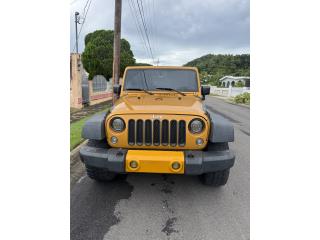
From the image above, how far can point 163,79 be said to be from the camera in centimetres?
453

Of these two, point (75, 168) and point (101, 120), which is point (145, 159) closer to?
point (101, 120)

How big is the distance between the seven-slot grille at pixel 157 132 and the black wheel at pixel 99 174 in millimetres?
828

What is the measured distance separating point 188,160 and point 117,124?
3.22 ft

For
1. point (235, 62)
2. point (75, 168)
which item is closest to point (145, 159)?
point (75, 168)

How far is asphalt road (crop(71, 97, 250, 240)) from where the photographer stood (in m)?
2.63

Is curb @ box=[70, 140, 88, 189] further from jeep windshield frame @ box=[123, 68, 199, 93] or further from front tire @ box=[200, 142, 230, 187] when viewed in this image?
front tire @ box=[200, 142, 230, 187]

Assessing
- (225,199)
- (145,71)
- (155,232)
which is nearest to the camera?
(155,232)

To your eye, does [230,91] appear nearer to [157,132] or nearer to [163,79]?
[163,79]

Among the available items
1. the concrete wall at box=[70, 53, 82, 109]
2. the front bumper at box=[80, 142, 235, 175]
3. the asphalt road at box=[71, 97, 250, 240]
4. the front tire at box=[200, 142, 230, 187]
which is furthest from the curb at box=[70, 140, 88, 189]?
the concrete wall at box=[70, 53, 82, 109]

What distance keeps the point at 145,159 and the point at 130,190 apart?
92 cm

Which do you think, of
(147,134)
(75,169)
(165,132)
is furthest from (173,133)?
(75,169)

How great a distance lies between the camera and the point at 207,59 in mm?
76938

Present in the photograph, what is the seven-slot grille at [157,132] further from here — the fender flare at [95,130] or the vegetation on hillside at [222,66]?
the vegetation on hillside at [222,66]

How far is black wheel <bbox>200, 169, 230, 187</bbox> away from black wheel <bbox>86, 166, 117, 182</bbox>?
4.50ft
